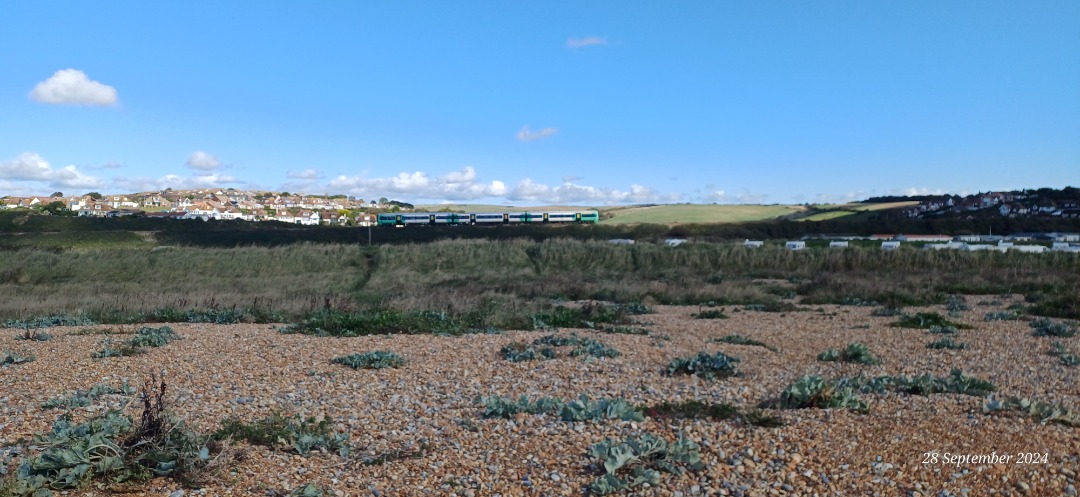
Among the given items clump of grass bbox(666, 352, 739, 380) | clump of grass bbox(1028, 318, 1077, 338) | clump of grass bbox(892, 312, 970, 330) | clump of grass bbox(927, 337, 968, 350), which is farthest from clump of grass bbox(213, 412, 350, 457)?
clump of grass bbox(1028, 318, 1077, 338)

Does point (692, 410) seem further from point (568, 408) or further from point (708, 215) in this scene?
point (708, 215)

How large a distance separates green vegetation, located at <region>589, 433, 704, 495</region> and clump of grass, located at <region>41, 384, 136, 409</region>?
4997 millimetres

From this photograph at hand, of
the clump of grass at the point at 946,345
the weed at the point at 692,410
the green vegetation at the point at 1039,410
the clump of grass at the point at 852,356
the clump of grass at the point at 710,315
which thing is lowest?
the clump of grass at the point at 710,315

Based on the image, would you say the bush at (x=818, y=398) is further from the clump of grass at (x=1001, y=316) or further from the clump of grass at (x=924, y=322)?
the clump of grass at (x=1001, y=316)

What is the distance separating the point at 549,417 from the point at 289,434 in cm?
229

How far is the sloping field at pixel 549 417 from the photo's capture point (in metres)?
4.99

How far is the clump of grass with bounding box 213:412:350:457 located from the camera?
570cm

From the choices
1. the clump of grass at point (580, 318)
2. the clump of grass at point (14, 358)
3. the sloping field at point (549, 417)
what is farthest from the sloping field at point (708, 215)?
the clump of grass at point (14, 358)

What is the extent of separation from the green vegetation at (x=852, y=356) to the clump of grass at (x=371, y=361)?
6108 mm

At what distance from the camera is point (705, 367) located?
353 inches

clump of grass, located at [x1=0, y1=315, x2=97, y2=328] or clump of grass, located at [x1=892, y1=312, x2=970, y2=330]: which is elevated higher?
clump of grass, located at [x1=0, y1=315, x2=97, y2=328]

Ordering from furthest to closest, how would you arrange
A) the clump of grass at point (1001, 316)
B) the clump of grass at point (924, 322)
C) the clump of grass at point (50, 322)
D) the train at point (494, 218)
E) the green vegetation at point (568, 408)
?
the train at point (494, 218) < the clump of grass at point (1001, 316) < the clump of grass at point (924, 322) < the clump of grass at point (50, 322) < the green vegetation at point (568, 408)

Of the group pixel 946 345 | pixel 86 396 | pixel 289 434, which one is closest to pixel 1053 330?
pixel 946 345

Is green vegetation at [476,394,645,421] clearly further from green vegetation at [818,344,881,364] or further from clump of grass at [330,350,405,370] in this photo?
green vegetation at [818,344,881,364]
